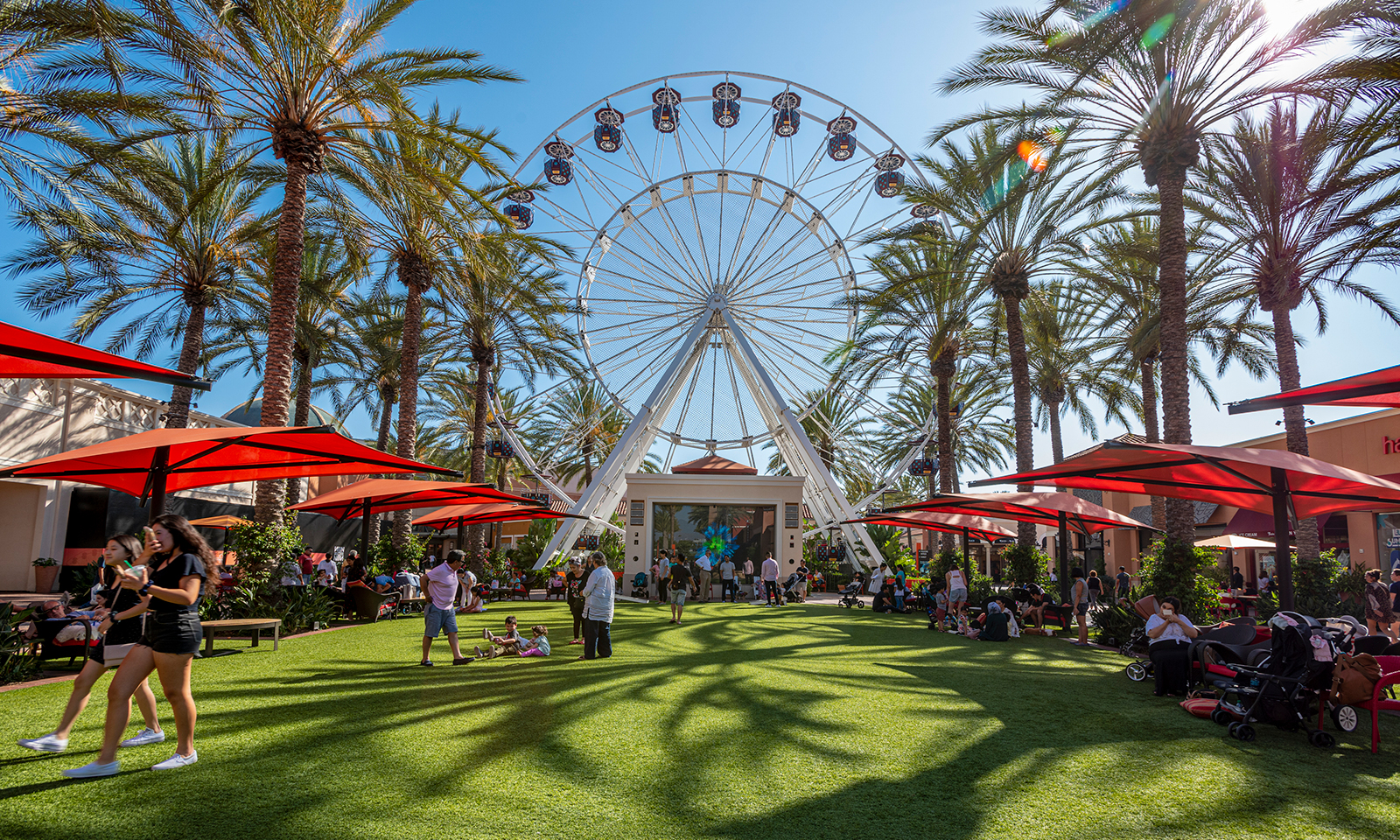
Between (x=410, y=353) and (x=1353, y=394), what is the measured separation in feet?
66.4

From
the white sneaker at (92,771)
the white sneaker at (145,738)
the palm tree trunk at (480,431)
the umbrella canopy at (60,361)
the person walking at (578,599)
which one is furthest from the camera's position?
the palm tree trunk at (480,431)

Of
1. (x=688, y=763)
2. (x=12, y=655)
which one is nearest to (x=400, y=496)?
(x=12, y=655)

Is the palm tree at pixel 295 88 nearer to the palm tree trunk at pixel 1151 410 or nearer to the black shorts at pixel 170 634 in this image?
the black shorts at pixel 170 634

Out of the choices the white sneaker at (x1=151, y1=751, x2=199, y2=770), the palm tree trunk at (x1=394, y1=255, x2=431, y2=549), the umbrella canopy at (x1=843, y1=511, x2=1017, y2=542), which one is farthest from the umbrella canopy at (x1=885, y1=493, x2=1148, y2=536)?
the white sneaker at (x1=151, y1=751, x2=199, y2=770)

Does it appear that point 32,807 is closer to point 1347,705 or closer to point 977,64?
point 1347,705

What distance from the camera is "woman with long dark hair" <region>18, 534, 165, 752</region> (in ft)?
16.9

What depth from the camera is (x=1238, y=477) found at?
10.1 meters

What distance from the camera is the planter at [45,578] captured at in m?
21.9

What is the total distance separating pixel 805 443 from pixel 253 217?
19512mm

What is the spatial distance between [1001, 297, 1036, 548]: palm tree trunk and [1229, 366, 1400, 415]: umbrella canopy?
12336 millimetres

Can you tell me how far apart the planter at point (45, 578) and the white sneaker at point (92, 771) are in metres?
22.4

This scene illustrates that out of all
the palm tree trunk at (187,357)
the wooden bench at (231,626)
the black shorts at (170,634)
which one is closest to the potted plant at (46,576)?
the palm tree trunk at (187,357)

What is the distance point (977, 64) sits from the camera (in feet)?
53.5

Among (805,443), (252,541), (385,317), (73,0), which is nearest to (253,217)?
(385,317)
